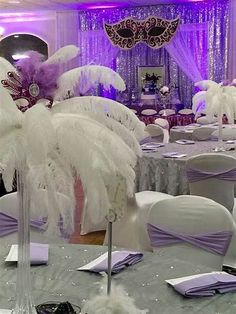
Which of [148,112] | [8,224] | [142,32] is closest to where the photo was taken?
[8,224]

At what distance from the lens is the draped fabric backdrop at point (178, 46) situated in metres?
11.4

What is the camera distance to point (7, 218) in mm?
2916

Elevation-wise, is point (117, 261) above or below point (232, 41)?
below

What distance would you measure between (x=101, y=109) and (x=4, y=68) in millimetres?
313

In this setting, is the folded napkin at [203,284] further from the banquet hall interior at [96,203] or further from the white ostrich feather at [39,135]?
the white ostrich feather at [39,135]

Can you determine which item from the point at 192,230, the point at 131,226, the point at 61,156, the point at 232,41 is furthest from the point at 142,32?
the point at 61,156

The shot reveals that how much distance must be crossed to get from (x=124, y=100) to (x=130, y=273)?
33.3 ft

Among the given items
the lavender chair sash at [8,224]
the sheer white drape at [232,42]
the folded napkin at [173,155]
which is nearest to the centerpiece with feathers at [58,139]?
the lavender chair sash at [8,224]

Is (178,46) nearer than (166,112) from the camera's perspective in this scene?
No

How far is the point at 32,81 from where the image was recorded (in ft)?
5.01

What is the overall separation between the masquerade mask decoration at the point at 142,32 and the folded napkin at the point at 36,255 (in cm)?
985

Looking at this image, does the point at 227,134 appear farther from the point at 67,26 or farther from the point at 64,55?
the point at 67,26

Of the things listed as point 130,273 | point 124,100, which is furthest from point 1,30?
point 130,273

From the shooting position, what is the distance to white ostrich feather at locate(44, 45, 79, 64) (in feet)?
5.21
